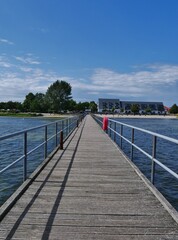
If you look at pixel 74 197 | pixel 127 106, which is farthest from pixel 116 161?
pixel 127 106

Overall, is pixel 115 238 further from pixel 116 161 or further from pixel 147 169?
pixel 147 169

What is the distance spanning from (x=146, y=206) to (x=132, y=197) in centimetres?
52

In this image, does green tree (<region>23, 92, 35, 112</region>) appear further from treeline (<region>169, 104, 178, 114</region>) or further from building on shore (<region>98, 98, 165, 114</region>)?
treeline (<region>169, 104, 178, 114</region>)

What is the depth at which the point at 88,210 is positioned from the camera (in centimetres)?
467

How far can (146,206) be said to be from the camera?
4895 mm

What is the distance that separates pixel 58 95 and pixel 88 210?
12742 centimetres

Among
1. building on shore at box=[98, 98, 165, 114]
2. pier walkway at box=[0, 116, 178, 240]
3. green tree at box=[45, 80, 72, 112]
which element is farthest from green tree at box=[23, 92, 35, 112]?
pier walkway at box=[0, 116, 178, 240]

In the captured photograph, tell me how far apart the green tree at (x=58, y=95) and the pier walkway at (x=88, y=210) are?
12377 centimetres

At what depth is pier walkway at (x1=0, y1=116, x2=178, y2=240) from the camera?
386 centimetres

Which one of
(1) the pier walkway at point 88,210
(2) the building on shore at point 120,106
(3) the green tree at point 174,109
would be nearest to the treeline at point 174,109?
(3) the green tree at point 174,109

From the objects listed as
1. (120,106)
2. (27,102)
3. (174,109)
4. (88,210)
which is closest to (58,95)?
(27,102)

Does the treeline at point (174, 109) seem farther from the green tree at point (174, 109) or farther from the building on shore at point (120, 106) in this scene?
the building on shore at point (120, 106)

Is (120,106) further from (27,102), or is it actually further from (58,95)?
(58,95)

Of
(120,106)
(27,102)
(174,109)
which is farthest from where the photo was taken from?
(120,106)
